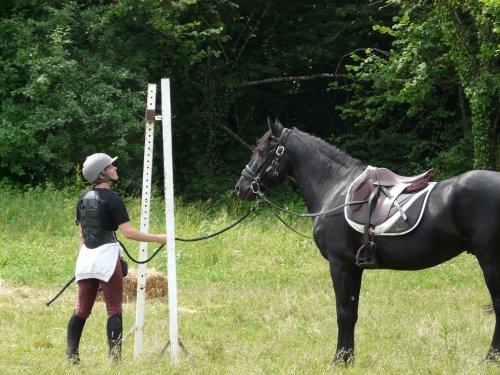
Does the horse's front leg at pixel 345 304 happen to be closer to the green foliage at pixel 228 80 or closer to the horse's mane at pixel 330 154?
the horse's mane at pixel 330 154

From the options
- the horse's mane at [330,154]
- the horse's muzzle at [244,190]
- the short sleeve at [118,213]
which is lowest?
the horse's muzzle at [244,190]

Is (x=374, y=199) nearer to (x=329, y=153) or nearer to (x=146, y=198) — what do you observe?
(x=329, y=153)

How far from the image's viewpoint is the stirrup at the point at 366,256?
23.5 ft

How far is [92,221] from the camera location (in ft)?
22.2

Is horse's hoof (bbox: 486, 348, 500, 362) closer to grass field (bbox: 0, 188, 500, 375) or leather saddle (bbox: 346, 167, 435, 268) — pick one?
grass field (bbox: 0, 188, 500, 375)

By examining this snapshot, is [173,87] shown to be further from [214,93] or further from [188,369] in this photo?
[188,369]

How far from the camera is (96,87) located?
1864 centimetres

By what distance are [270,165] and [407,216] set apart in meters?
1.53

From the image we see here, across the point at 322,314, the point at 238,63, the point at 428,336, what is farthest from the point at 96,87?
the point at 428,336

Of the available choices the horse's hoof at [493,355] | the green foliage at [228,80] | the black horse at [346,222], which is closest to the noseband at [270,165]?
the black horse at [346,222]

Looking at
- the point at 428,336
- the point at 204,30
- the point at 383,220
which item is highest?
the point at 204,30

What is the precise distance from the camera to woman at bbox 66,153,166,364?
674 centimetres

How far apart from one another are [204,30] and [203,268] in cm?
978

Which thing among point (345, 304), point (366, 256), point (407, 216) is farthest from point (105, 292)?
point (407, 216)
